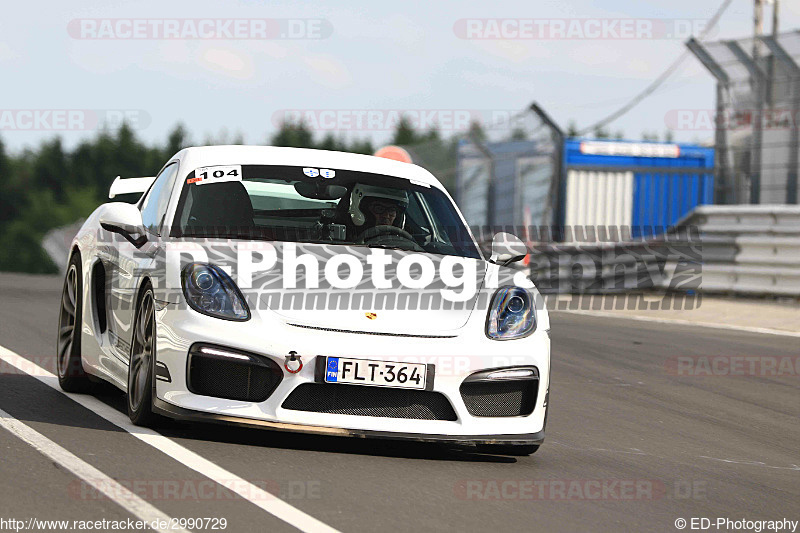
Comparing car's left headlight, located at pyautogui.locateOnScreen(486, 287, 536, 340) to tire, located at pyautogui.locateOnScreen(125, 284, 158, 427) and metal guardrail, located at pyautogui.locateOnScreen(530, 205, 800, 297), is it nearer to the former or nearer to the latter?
tire, located at pyautogui.locateOnScreen(125, 284, 158, 427)

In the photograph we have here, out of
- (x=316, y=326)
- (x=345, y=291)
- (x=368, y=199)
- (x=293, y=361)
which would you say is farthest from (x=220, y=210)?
(x=293, y=361)

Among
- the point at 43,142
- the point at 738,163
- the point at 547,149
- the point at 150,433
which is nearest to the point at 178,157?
the point at 150,433

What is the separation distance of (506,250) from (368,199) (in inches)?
33.0

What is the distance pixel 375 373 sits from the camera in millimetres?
5547

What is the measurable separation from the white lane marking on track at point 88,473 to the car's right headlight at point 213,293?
0.82m

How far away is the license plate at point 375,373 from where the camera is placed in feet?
18.1

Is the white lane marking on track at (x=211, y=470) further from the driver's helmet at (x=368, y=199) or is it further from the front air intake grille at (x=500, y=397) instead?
the driver's helmet at (x=368, y=199)

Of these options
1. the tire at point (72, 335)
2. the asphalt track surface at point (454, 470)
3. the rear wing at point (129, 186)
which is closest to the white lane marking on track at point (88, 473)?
the asphalt track surface at point (454, 470)

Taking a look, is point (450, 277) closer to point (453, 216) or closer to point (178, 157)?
point (453, 216)

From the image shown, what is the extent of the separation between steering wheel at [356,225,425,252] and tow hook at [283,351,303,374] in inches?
46.8

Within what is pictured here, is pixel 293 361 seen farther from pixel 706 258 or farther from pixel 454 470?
pixel 706 258

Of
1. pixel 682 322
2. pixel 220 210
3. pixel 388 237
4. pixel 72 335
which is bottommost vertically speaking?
pixel 682 322

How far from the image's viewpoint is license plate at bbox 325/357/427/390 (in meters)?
5.52

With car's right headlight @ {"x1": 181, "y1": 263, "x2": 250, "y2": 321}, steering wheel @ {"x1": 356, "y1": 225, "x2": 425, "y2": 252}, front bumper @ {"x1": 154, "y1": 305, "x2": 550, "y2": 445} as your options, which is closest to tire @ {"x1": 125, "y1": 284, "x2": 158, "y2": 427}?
front bumper @ {"x1": 154, "y1": 305, "x2": 550, "y2": 445}
